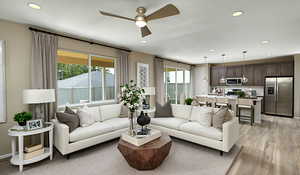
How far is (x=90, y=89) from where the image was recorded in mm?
A: 4203

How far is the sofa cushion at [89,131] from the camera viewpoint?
2805mm

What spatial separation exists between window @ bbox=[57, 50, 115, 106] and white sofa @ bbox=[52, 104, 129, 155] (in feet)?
2.28

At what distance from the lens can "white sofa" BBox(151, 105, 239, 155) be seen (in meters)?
2.83

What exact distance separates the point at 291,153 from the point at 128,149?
3.36 metres

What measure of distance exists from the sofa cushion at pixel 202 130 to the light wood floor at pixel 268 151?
1.79 ft

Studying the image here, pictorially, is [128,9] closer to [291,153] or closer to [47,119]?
[47,119]

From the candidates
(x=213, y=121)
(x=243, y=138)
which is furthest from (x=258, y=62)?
(x=213, y=121)

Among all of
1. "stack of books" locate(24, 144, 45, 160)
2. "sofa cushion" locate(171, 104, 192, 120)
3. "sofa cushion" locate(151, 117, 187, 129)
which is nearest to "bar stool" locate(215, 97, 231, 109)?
"sofa cushion" locate(171, 104, 192, 120)

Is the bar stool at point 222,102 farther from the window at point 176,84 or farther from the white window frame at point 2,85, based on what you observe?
the white window frame at point 2,85

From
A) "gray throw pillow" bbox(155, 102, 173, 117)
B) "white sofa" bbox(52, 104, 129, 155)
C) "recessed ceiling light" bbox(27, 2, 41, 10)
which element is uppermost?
"recessed ceiling light" bbox(27, 2, 41, 10)

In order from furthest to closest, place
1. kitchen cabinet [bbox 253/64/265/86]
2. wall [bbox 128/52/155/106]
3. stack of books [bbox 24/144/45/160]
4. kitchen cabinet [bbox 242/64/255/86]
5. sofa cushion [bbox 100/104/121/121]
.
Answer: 1. kitchen cabinet [bbox 242/64/255/86]
2. kitchen cabinet [bbox 253/64/265/86]
3. wall [bbox 128/52/155/106]
4. sofa cushion [bbox 100/104/121/121]
5. stack of books [bbox 24/144/45/160]

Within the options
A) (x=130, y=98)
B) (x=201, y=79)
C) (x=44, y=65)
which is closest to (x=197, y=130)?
(x=130, y=98)

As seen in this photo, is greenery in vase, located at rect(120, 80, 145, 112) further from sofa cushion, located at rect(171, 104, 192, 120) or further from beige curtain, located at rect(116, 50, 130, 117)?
beige curtain, located at rect(116, 50, 130, 117)

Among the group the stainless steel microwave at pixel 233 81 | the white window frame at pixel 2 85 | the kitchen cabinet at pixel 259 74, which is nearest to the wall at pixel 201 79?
the stainless steel microwave at pixel 233 81
